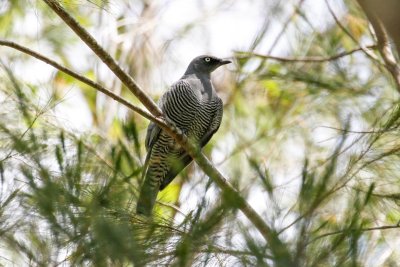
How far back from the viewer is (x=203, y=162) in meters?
3.06

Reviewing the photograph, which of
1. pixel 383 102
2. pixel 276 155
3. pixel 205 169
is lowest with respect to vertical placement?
pixel 205 169

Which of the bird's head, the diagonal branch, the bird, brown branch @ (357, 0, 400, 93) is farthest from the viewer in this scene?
the bird's head

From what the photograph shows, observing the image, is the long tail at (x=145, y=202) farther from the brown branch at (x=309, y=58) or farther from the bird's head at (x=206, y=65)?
the bird's head at (x=206, y=65)

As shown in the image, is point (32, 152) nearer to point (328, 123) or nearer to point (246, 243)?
point (246, 243)

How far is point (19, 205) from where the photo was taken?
2.75m

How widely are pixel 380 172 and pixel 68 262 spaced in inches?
62.1

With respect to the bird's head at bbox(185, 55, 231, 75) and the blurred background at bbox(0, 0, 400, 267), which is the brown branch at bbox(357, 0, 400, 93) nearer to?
the blurred background at bbox(0, 0, 400, 267)

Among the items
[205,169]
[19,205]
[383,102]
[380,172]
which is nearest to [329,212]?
[205,169]

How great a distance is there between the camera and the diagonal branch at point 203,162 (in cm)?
204

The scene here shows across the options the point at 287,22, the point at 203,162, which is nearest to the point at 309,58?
the point at 287,22

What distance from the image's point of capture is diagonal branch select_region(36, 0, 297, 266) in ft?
6.68

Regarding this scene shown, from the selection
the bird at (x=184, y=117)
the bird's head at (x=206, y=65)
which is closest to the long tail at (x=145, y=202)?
the bird at (x=184, y=117)

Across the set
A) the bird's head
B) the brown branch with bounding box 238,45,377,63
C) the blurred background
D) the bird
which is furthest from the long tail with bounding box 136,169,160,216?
the bird's head

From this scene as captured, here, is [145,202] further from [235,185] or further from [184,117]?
[184,117]
